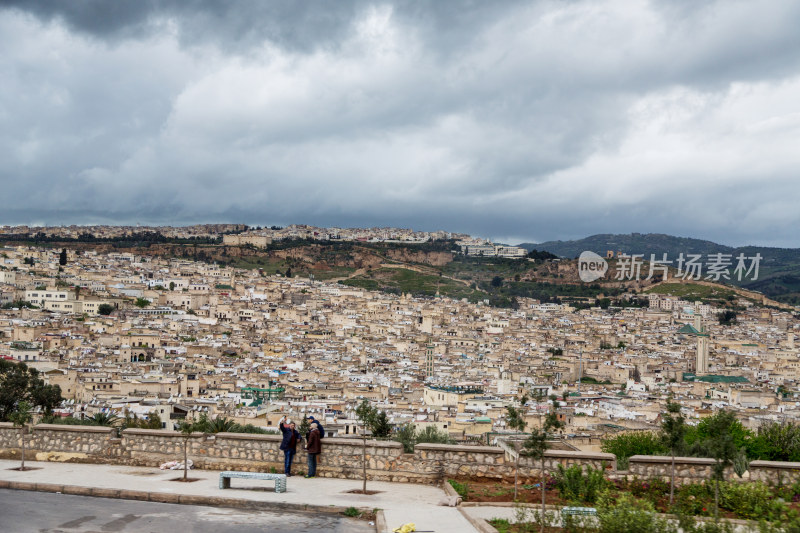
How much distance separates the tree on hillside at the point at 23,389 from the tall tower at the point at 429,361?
2480 centimetres

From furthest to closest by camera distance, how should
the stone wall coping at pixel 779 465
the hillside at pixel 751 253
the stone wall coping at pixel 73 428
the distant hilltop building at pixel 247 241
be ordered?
the distant hilltop building at pixel 247 241 → the hillside at pixel 751 253 → the stone wall coping at pixel 73 428 → the stone wall coping at pixel 779 465

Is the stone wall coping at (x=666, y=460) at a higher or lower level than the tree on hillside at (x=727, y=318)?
lower

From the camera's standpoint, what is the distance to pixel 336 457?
A: 872 centimetres

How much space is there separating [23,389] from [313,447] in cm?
2292

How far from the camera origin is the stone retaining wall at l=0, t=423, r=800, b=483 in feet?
26.9

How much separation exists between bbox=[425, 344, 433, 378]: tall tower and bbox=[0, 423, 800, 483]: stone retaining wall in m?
41.2

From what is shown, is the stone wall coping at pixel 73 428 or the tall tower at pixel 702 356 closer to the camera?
the stone wall coping at pixel 73 428

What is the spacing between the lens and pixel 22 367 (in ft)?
103

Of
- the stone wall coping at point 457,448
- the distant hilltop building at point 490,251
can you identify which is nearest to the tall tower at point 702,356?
the stone wall coping at point 457,448

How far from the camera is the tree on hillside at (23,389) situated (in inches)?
1020

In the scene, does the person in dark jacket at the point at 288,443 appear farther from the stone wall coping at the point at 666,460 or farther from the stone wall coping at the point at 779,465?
the stone wall coping at the point at 779,465

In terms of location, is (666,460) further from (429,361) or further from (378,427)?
(429,361)

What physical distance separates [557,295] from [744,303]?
24.0m

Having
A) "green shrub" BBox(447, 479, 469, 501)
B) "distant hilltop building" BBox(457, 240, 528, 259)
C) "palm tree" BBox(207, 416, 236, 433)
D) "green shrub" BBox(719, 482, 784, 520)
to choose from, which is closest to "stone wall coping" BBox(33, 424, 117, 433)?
"palm tree" BBox(207, 416, 236, 433)
